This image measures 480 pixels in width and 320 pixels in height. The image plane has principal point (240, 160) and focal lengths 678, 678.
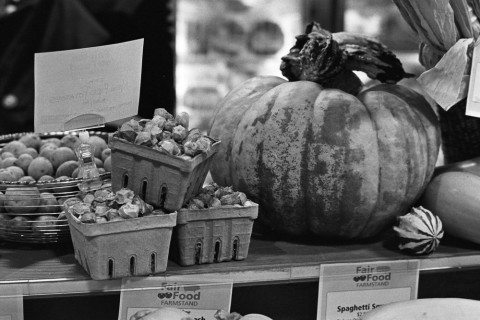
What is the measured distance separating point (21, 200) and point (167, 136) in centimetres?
25

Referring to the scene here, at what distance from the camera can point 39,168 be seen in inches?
43.3

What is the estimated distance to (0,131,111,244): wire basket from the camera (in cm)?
102

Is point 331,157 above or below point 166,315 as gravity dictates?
above

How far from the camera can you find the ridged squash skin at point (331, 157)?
43.2 inches

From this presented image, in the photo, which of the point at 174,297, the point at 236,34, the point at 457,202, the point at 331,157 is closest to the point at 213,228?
the point at 174,297

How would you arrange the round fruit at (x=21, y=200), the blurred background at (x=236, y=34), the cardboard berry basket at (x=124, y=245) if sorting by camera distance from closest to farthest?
the cardboard berry basket at (x=124, y=245), the round fruit at (x=21, y=200), the blurred background at (x=236, y=34)

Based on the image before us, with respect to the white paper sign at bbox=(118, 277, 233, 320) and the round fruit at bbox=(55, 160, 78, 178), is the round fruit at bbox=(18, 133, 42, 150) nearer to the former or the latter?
the round fruit at bbox=(55, 160, 78, 178)

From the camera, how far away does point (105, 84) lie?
3.51 ft

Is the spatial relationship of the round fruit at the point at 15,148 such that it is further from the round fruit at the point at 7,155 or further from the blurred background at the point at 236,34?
the blurred background at the point at 236,34

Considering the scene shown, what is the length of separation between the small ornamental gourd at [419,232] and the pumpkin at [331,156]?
42mm

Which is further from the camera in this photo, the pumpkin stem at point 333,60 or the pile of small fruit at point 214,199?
the pumpkin stem at point 333,60

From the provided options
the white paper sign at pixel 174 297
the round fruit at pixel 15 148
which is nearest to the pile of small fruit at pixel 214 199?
the white paper sign at pixel 174 297

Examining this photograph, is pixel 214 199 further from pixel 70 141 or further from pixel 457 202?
pixel 457 202

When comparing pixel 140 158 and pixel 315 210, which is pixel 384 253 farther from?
pixel 140 158
